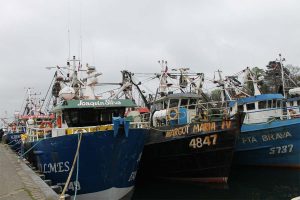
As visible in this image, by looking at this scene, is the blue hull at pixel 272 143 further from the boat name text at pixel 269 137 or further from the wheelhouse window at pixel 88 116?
the wheelhouse window at pixel 88 116

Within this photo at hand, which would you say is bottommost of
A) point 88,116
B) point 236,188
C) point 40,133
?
point 236,188

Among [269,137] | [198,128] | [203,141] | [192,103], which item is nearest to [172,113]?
[192,103]

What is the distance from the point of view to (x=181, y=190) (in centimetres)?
1680

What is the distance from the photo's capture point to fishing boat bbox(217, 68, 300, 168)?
794 inches

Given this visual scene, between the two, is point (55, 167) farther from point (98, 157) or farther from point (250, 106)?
point (250, 106)

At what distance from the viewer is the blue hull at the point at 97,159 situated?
12.6 metres

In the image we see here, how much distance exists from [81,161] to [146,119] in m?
9.54

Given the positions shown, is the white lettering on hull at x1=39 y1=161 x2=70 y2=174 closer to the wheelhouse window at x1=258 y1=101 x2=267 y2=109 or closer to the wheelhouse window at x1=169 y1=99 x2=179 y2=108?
the wheelhouse window at x1=169 y1=99 x2=179 y2=108

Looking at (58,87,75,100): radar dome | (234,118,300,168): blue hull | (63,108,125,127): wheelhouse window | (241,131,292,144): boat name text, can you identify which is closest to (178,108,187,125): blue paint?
(234,118,300,168): blue hull

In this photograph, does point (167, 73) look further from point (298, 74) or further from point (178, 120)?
point (298, 74)

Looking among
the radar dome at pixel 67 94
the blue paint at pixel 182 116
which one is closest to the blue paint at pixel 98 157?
the radar dome at pixel 67 94

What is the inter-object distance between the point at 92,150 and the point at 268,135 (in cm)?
1111

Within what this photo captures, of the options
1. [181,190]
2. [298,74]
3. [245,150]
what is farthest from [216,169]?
[298,74]

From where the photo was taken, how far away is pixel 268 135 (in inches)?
806
